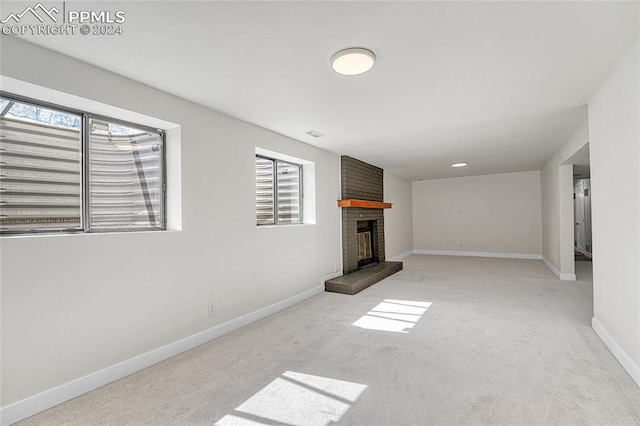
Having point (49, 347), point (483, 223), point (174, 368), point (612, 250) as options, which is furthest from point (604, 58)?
point (483, 223)

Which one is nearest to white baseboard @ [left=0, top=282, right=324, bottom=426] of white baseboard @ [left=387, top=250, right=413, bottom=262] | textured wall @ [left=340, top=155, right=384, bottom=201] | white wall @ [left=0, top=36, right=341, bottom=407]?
white wall @ [left=0, top=36, right=341, bottom=407]

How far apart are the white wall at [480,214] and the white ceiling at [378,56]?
5.05 metres

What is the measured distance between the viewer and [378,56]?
2.16 m

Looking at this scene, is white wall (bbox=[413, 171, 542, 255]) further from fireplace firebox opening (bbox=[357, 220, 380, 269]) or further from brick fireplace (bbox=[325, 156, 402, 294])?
fireplace firebox opening (bbox=[357, 220, 380, 269])

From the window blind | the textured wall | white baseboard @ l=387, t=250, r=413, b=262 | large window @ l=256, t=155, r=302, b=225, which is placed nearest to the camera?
the window blind

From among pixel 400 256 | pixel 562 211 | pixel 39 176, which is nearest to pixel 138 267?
pixel 39 176

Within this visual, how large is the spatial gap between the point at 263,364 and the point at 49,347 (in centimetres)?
145

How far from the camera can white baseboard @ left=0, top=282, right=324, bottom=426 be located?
190cm

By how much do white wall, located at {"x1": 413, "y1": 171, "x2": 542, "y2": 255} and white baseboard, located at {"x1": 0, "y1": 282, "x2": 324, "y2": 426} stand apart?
23.5 feet

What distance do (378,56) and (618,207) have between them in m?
2.25

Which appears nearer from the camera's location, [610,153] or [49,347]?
[49,347]

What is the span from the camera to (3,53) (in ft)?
6.06

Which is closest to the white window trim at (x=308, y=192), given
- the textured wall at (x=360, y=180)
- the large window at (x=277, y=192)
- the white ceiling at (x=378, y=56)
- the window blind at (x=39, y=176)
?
the large window at (x=277, y=192)

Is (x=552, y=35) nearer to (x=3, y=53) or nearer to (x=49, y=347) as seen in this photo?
(x=3, y=53)
